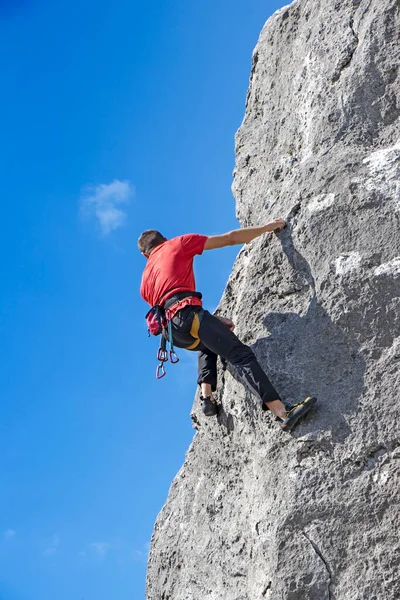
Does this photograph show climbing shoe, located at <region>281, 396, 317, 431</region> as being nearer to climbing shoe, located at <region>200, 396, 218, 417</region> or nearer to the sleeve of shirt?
climbing shoe, located at <region>200, 396, 218, 417</region>

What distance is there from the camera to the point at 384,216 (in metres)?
7.57

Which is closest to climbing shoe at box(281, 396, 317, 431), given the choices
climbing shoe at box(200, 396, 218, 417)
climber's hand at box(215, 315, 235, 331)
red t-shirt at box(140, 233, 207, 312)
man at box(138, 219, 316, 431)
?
man at box(138, 219, 316, 431)

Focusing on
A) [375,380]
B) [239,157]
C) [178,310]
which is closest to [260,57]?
[239,157]

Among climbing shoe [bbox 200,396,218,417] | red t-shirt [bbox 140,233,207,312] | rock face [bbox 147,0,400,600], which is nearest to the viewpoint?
rock face [bbox 147,0,400,600]

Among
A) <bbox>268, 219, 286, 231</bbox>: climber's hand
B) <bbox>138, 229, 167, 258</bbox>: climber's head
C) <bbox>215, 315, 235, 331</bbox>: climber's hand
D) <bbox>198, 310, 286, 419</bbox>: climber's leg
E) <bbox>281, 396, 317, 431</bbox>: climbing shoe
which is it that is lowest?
<bbox>281, 396, 317, 431</bbox>: climbing shoe

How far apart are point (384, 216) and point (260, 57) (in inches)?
155

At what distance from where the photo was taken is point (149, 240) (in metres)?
8.45

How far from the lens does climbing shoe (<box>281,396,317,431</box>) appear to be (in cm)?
714

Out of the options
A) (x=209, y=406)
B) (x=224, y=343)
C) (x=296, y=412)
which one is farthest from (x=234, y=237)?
(x=296, y=412)

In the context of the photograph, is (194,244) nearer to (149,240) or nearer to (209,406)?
(149,240)

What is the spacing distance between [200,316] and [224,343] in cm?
37

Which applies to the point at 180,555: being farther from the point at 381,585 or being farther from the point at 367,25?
the point at 367,25

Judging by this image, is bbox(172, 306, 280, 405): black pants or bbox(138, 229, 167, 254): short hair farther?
bbox(138, 229, 167, 254): short hair

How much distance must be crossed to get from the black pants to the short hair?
1.02 meters
